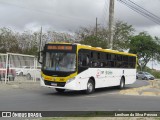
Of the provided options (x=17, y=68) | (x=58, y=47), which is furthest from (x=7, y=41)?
(x=58, y=47)

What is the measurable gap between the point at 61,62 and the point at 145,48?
71.6 meters

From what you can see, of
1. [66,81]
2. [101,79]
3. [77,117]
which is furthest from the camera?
[101,79]

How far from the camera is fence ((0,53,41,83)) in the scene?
28.5 meters

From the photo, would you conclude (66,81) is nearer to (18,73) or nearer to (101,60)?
(101,60)

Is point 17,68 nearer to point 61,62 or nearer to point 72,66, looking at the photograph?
point 61,62

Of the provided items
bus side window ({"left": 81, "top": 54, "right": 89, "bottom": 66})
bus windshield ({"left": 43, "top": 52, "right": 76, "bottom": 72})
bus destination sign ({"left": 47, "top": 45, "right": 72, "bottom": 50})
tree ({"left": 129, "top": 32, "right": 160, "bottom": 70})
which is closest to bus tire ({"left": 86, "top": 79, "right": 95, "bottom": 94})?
bus side window ({"left": 81, "top": 54, "right": 89, "bottom": 66})

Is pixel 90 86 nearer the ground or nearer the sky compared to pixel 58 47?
nearer the ground

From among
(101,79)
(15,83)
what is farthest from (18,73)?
(101,79)

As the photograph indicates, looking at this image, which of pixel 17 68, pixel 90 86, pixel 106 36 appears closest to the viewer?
pixel 90 86

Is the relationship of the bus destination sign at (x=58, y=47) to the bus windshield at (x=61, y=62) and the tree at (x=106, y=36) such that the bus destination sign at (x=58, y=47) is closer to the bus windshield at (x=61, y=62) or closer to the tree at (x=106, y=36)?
the bus windshield at (x=61, y=62)

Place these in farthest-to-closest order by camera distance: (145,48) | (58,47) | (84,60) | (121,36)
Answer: (145,48)
(121,36)
(84,60)
(58,47)

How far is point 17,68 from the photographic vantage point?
2939 cm

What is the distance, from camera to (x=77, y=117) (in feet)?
35.6

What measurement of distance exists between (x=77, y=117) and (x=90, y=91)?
41.2 ft
